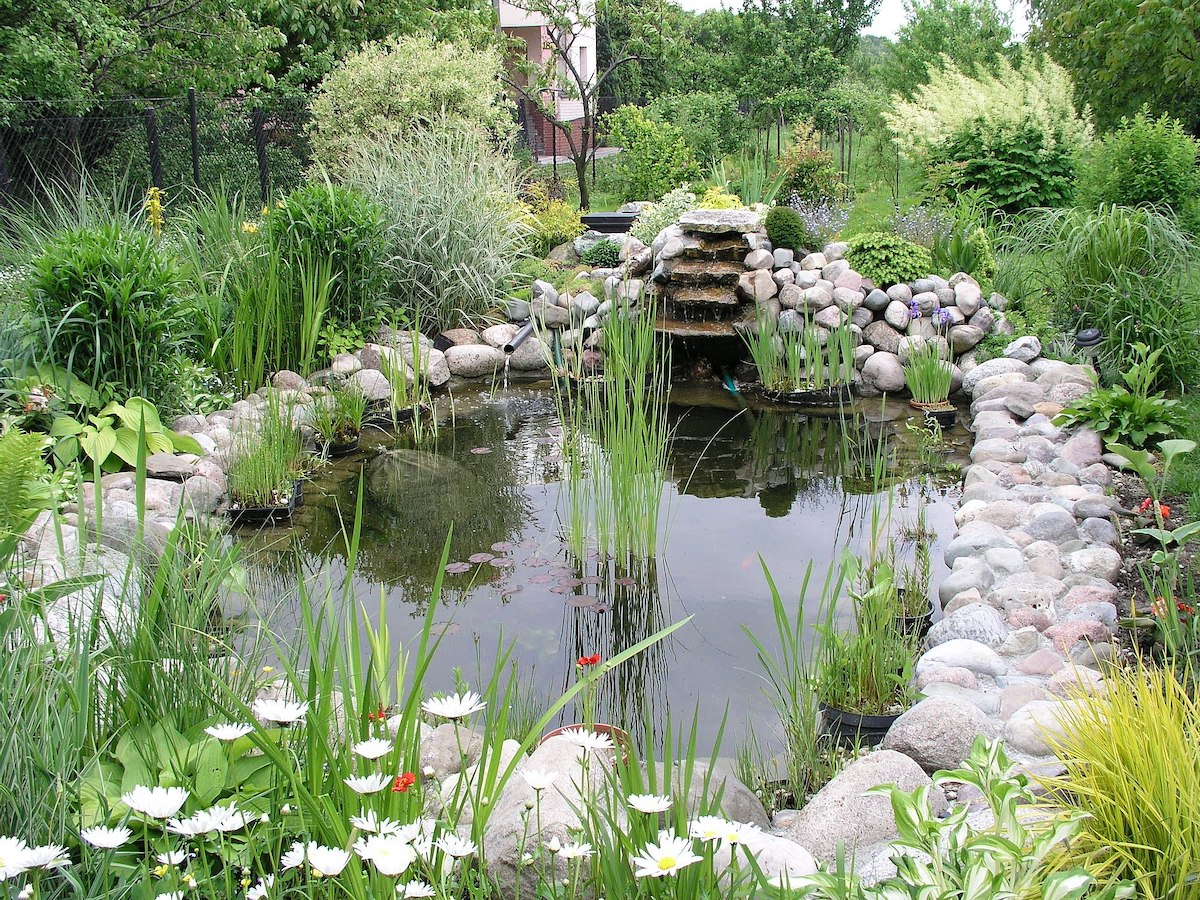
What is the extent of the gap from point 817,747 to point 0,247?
6239mm

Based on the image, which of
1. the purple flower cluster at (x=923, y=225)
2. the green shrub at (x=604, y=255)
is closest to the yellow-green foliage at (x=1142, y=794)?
the purple flower cluster at (x=923, y=225)

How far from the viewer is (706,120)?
695 inches

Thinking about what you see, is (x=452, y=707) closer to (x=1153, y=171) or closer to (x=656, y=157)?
(x=1153, y=171)

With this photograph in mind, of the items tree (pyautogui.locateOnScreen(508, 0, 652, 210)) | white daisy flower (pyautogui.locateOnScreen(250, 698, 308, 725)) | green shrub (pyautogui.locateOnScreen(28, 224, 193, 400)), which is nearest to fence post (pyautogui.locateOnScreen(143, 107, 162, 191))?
green shrub (pyautogui.locateOnScreen(28, 224, 193, 400))

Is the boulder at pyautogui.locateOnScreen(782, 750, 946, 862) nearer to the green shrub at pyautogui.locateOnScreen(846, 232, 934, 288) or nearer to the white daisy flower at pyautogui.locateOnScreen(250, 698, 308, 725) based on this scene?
the white daisy flower at pyautogui.locateOnScreen(250, 698, 308, 725)

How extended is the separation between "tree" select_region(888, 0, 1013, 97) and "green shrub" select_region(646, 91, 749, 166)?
10.6ft

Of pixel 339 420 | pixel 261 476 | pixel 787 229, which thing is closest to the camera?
pixel 261 476

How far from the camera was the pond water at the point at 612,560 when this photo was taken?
158 inches

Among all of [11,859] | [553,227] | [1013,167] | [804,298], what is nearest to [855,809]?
[11,859]

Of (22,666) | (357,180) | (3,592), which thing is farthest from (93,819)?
(357,180)

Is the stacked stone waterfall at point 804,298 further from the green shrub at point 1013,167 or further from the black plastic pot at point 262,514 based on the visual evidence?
the black plastic pot at point 262,514

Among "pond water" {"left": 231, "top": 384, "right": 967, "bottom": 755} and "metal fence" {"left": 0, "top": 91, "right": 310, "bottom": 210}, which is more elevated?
"metal fence" {"left": 0, "top": 91, "right": 310, "bottom": 210}

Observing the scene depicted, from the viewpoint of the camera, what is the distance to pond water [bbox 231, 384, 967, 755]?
401 cm

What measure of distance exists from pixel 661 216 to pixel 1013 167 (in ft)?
11.6
